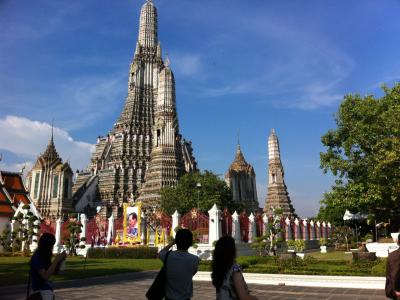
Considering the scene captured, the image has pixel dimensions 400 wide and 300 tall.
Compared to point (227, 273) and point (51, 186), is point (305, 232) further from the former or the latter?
point (51, 186)

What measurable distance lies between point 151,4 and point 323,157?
6578cm

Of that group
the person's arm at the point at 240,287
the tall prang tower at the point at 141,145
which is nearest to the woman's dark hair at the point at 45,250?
the person's arm at the point at 240,287

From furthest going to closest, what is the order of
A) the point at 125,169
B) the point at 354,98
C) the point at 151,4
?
the point at 151,4
the point at 125,169
the point at 354,98

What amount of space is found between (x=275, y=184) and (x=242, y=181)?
1251 cm

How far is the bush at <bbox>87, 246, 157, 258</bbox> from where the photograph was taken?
27562 millimetres

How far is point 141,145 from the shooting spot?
73438 mm

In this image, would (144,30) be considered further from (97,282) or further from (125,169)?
(97,282)

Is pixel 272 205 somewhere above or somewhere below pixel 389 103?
below

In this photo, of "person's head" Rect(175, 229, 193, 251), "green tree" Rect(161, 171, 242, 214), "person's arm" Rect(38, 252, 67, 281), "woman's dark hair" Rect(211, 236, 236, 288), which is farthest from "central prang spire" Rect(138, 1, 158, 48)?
"woman's dark hair" Rect(211, 236, 236, 288)

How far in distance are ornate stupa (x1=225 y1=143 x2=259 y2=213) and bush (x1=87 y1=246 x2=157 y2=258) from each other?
189 feet

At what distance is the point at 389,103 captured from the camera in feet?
83.8

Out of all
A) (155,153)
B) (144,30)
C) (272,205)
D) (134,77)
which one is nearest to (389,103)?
(155,153)

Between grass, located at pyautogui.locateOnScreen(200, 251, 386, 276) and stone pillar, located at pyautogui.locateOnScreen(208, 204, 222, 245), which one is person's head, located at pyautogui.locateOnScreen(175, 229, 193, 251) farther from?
stone pillar, located at pyautogui.locateOnScreen(208, 204, 222, 245)

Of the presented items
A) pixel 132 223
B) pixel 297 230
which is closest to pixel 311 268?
pixel 132 223
